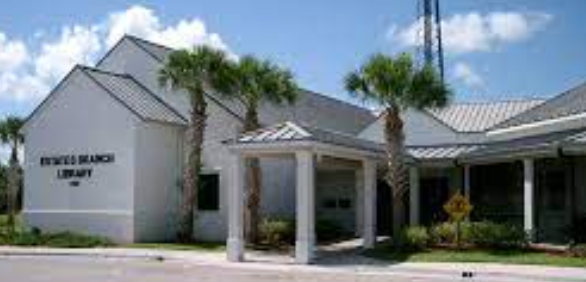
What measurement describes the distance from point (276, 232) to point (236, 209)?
13.7 feet

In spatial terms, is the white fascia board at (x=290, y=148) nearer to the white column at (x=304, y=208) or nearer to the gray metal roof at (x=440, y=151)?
the white column at (x=304, y=208)

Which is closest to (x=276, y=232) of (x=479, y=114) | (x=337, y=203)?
(x=337, y=203)

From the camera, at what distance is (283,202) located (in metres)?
32.7

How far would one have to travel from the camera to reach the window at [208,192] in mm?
30859

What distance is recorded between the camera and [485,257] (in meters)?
21.4

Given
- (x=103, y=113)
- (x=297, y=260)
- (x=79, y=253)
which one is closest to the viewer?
(x=297, y=260)

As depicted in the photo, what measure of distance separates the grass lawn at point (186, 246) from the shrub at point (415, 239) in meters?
5.87

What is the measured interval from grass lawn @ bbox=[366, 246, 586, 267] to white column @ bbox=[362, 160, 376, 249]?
2.09 meters

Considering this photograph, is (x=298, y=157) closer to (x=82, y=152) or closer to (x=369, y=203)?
(x=369, y=203)

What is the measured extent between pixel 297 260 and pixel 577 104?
33.5 ft

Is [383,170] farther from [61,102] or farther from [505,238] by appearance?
[61,102]

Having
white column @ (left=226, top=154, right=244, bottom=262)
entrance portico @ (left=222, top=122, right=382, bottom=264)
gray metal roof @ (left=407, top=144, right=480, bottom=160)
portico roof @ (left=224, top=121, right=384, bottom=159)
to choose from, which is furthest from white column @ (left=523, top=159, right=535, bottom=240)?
white column @ (left=226, top=154, right=244, bottom=262)

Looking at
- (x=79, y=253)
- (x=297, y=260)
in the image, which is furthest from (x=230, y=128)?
(x=297, y=260)

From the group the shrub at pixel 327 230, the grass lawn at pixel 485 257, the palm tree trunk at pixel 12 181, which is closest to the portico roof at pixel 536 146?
the grass lawn at pixel 485 257
